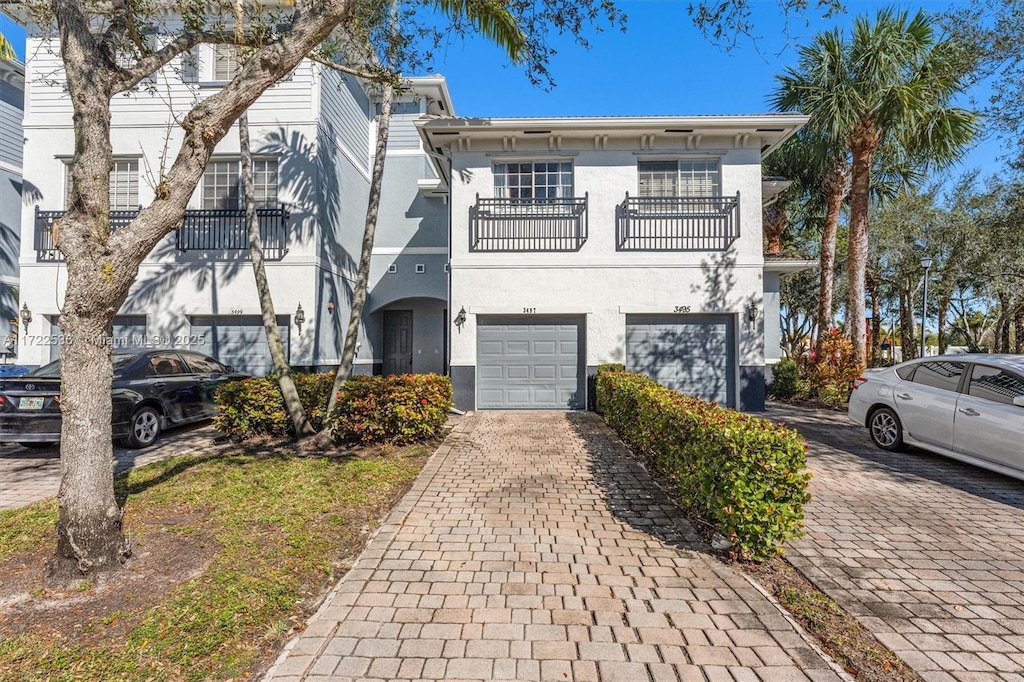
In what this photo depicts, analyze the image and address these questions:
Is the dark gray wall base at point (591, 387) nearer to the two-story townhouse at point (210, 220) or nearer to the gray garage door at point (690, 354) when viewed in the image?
the gray garage door at point (690, 354)

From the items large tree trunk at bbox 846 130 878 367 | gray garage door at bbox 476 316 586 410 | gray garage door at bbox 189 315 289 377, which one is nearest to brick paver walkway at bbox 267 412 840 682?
gray garage door at bbox 476 316 586 410

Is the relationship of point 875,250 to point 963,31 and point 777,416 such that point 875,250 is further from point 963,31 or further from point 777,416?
point 777,416

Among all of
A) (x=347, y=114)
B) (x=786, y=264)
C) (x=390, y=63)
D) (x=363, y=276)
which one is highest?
(x=347, y=114)

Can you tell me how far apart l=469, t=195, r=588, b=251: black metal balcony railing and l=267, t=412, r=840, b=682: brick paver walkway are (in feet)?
22.5

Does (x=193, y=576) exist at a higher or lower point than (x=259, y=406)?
lower

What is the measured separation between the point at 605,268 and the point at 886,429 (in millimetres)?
5968

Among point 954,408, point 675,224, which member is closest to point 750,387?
point 675,224

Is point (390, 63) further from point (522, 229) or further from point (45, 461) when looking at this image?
point (45, 461)

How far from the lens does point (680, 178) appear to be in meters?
11.2

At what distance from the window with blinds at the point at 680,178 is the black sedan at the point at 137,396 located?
390 inches

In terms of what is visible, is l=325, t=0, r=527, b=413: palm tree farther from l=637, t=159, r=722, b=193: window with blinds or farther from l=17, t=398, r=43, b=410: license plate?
l=637, t=159, r=722, b=193: window with blinds

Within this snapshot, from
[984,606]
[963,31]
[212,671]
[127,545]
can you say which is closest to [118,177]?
[127,545]

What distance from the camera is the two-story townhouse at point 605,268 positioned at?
10.9 meters

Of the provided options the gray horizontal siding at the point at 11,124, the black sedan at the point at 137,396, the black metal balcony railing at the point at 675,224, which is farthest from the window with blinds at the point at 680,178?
the gray horizontal siding at the point at 11,124
